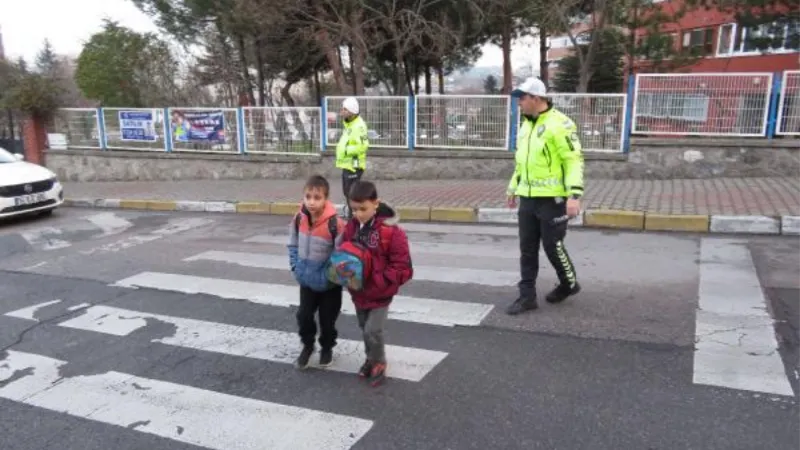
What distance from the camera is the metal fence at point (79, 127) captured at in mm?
17453

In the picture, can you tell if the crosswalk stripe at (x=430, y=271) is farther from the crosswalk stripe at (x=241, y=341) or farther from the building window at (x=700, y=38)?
the building window at (x=700, y=38)

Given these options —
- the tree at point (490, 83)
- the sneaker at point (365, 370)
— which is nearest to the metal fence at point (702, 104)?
the sneaker at point (365, 370)

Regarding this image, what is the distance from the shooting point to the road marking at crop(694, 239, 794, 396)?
3693 mm

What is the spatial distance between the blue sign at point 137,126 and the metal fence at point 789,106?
48.5 feet

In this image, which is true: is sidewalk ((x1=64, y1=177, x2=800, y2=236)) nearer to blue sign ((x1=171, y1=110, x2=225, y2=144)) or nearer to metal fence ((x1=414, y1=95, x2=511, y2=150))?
metal fence ((x1=414, y1=95, x2=511, y2=150))

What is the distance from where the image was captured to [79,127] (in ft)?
58.5

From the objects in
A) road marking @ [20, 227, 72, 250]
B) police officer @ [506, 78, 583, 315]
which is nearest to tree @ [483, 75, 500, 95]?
road marking @ [20, 227, 72, 250]

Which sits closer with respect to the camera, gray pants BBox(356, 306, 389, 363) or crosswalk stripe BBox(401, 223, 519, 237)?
gray pants BBox(356, 306, 389, 363)

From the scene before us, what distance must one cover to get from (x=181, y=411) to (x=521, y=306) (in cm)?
276

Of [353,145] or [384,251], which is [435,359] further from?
[353,145]

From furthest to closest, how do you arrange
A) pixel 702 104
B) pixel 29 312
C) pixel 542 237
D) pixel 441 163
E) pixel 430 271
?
1. pixel 441 163
2. pixel 702 104
3. pixel 430 271
4. pixel 29 312
5. pixel 542 237

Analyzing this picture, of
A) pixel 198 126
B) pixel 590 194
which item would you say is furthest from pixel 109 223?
pixel 590 194

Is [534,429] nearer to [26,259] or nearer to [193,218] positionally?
[26,259]

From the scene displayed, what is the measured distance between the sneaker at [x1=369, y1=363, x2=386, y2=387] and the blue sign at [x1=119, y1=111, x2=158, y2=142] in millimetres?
14665
